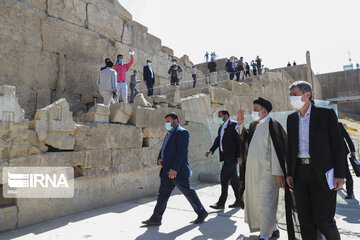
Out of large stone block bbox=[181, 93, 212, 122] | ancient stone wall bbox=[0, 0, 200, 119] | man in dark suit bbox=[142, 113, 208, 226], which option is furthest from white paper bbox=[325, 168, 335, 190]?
ancient stone wall bbox=[0, 0, 200, 119]

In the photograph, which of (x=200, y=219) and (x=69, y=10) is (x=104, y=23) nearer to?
(x=69, y=10)

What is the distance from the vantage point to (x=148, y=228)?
4.06 metres

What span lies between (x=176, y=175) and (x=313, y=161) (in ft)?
6.96

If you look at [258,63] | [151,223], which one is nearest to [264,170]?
[151,223]

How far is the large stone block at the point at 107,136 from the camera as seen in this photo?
5.11 metres

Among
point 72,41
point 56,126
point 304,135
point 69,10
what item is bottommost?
point 304,135

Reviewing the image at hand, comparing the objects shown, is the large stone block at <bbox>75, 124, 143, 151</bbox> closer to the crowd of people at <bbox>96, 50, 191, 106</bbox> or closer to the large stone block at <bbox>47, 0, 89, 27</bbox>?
the crowd of people at <bbox>96, 50, 191, 106</bbox>

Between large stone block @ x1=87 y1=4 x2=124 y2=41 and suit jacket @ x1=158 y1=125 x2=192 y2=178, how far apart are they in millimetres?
5377

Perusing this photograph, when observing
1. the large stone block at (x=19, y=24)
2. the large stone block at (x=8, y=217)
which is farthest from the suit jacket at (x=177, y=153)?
the large stone block at (x=19, y=24)

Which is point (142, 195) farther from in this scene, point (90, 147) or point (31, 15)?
point (31, 15)

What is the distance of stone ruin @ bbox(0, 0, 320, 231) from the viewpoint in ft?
14.3

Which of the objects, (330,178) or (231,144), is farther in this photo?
(231,144)

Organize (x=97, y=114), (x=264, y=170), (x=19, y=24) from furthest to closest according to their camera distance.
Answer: (x=19, y=24) → (x=97, y=114) → (x=264, y=170)

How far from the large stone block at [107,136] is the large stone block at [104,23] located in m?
3.88
